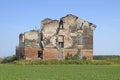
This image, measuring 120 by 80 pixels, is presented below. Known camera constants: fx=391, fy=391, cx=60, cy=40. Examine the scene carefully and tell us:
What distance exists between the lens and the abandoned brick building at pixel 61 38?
65312 millimetres

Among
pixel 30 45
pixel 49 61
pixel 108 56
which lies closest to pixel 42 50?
pixel 30 45

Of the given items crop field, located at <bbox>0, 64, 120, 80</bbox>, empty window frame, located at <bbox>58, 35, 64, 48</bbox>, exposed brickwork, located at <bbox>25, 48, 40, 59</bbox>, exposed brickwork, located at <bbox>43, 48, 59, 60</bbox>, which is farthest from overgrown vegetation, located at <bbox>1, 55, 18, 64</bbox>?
crop field, located at <bbox>0, 64, 120, 80</bbox>

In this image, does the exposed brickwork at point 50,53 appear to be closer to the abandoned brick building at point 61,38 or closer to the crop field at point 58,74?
the abandoned brick building at point 61,38

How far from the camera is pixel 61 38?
217 ft

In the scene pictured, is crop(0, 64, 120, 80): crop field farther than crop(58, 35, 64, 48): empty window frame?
No

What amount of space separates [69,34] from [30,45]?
22.4 feet

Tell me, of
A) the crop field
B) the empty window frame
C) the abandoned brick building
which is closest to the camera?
the crop field

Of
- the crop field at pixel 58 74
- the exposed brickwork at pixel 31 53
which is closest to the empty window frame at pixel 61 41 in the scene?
the exposed brickwork at pixel 31 53

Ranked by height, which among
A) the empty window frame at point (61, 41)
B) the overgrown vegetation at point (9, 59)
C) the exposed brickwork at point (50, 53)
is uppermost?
the empty window frame at point (61, 41)

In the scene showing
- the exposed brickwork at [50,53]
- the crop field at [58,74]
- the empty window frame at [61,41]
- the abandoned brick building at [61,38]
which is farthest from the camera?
the empty window frame at [61,41]

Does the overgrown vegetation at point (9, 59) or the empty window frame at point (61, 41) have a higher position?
the empty window frame at point (61, 41)

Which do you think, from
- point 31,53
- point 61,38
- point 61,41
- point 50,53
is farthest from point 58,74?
point 61,38

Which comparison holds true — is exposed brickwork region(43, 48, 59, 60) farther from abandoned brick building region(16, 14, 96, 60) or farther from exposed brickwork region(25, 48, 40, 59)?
exposed brickwork region(25, 48, 40, 59)

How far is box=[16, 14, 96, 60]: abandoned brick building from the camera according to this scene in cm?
6531
